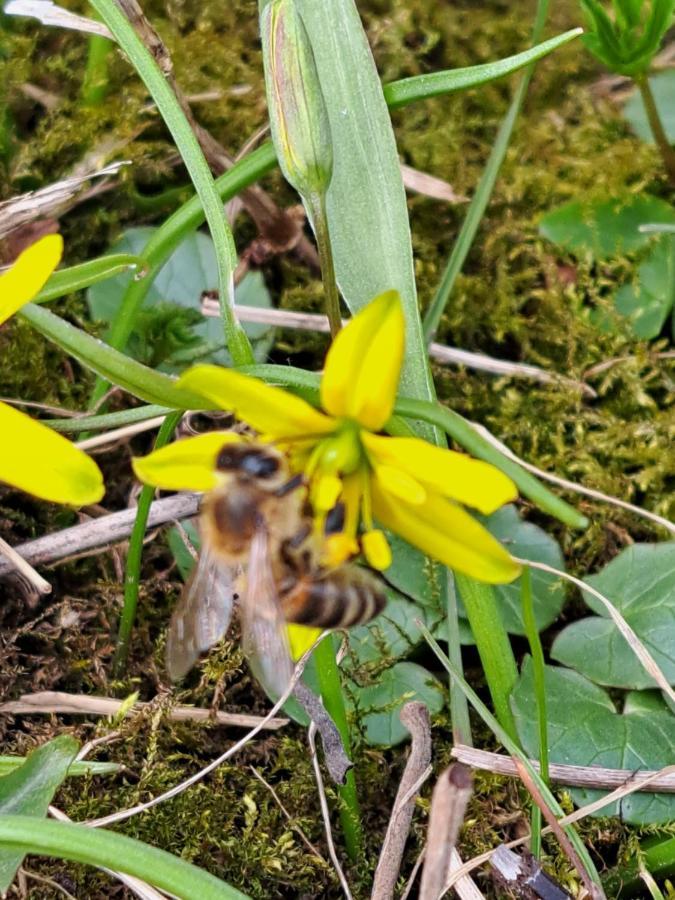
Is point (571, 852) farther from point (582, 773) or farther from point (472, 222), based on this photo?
point (472, 222)

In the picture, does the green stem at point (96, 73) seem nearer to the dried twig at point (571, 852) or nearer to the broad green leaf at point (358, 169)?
the broad green leaf at point (358, 169)

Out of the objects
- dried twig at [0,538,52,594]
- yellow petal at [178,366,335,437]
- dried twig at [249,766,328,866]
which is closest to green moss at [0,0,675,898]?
dried twig at [249,766,328,866]

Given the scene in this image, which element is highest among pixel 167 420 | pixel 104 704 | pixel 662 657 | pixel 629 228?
pixel 167 420

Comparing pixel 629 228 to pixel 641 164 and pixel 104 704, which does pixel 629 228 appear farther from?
pixel 104 704

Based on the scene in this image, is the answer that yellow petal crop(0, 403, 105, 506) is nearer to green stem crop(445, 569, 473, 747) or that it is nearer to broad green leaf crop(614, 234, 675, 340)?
green stem crop(445, 569, 473, 747)

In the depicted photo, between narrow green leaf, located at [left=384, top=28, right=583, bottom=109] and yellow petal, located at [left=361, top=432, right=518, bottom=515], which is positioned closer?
yellow petal, located at [left=361, top=432, right=518, bottom=515]

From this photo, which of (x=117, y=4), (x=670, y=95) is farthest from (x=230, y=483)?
(x=670, y=95)
